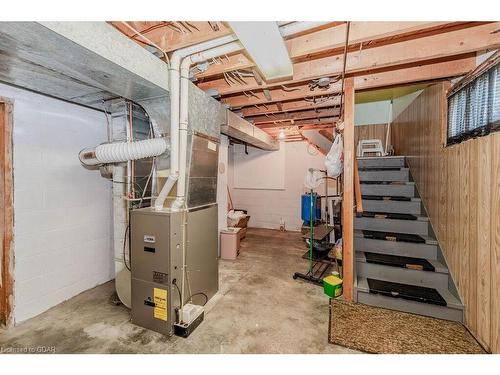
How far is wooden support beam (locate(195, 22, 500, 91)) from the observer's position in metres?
1.97

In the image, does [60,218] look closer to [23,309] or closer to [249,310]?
[23,309]

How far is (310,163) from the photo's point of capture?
6473 millimetres

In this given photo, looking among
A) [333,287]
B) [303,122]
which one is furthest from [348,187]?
[303,122]

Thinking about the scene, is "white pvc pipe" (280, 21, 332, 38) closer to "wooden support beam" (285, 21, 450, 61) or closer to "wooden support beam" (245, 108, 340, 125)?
"wooden support beam" (285, 21, 450, 61)

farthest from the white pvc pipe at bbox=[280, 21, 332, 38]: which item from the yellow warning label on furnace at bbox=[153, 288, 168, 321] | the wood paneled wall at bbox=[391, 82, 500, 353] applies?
the yellow warning label on furnace at bbox=[153, 288, 168, 321]

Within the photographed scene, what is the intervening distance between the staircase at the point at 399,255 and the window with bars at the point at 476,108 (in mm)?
1200

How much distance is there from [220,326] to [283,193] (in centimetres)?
486

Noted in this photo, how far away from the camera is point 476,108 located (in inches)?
81.7

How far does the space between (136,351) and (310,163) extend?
5.68m

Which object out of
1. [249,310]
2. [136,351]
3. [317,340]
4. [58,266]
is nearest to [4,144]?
[58,266]

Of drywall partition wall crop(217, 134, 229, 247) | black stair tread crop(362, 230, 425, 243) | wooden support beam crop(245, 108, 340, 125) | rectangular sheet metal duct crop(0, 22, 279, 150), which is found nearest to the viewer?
rectangular sheet metal duct crop(0, 22, 279, 150)

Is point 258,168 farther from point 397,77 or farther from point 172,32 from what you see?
point 172,32

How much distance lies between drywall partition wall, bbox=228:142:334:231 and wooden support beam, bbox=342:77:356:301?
3.45 meters

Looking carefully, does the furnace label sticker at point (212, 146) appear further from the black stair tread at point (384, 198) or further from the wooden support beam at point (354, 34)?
the black stair tread at point (384, 198)
